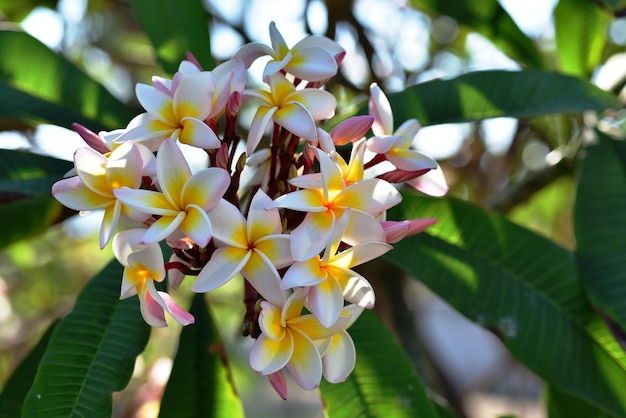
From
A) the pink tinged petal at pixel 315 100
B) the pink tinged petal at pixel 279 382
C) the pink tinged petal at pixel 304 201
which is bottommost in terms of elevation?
the pink tinged petal at pixel 279 382

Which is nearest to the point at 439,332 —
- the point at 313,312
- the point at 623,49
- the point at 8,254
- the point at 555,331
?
the point at 8,254

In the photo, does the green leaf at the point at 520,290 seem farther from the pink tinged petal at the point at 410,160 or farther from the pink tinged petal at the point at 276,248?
the pink tinged petal at the point at 276,248

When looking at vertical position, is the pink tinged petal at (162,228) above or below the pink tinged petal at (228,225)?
below

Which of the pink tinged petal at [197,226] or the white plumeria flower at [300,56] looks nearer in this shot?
the pink tinged petal at [197,226]

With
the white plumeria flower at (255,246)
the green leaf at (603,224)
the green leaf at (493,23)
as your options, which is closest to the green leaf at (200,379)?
the white plumeria flower at (255,246)

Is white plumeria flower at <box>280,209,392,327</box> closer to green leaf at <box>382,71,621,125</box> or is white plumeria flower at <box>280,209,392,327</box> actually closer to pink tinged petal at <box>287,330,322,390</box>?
pink tinged petal at <box>287,330,322,390</box>

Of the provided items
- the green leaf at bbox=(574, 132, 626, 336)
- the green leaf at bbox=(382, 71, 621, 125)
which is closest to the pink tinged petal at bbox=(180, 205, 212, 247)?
the green leaf at bbox=(382, 71, 621, 125)

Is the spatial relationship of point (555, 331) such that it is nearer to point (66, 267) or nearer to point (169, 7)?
point (169, 7)

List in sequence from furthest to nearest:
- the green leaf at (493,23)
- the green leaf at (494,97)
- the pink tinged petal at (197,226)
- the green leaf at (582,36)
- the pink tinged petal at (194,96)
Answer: the green leaf at (582,36), the green leaf at (493,23), the green leaf at (494,97), the pink tinged petal at (194,96), the pink tinged petal at (197,226)
